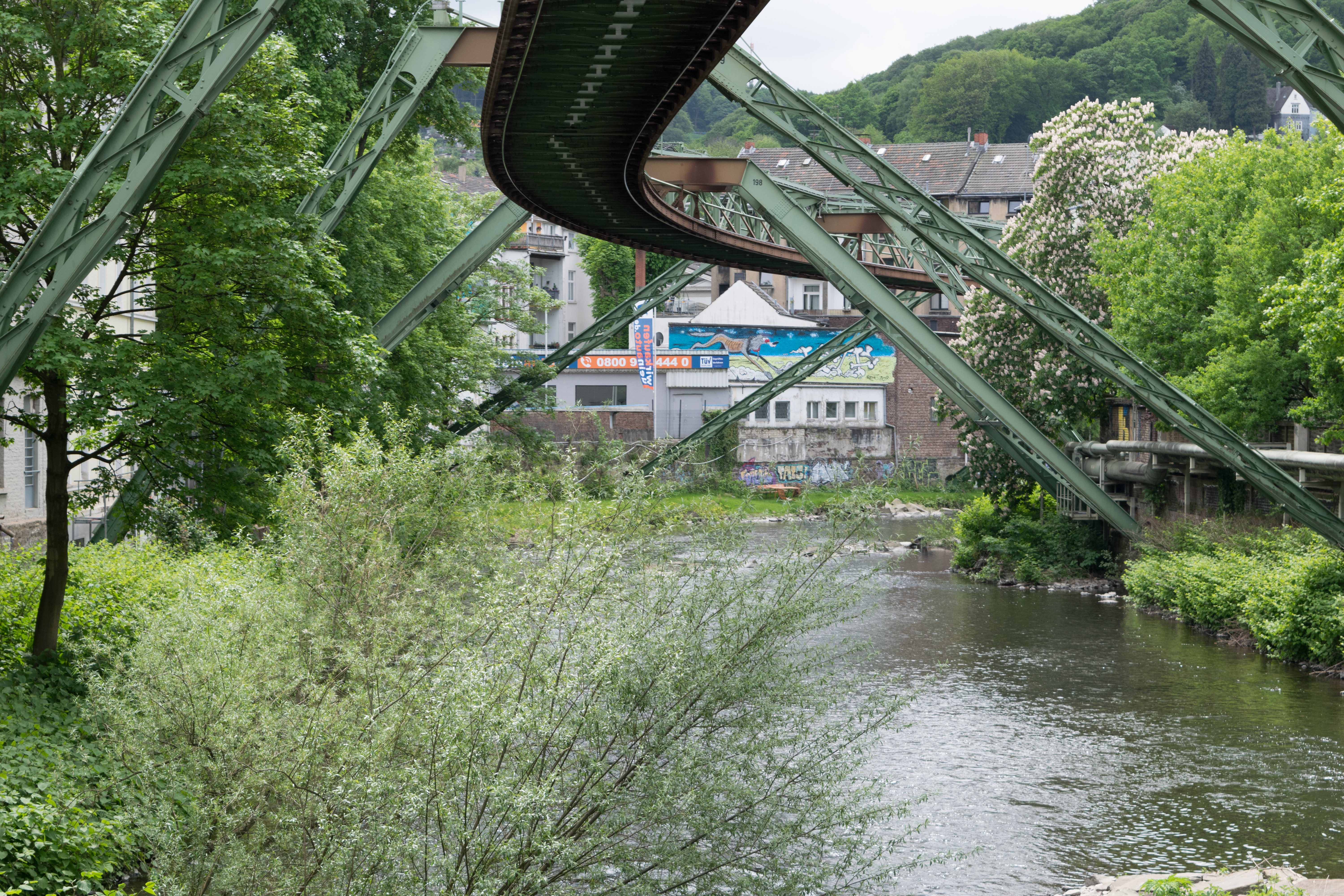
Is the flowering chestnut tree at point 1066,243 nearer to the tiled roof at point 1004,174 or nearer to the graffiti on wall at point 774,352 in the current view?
the graffiti on wall at point 774,352

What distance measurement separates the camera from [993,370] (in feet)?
101

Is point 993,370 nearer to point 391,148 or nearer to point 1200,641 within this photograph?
point 1200,641

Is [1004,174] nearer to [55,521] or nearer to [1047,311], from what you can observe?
[1047,311]

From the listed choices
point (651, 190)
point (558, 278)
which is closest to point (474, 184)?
point (558, 278)

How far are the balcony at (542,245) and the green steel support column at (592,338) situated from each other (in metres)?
41.6

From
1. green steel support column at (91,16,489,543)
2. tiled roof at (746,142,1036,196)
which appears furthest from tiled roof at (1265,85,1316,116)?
green steel support column at (91,16,489,543)

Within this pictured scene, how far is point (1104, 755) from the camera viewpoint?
1411 centimetres

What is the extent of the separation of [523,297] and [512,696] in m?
27.0

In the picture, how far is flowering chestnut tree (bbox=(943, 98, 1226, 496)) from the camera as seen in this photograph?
3000cm

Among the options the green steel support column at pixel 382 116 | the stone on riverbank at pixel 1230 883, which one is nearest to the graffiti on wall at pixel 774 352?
the green steel support column at pixel 382 116

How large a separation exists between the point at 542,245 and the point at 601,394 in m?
15.1

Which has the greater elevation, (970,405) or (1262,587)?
(970,405)

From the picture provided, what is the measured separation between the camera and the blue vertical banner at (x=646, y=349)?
2238 inches

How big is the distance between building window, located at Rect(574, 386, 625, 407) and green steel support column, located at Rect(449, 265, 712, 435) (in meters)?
31.2
